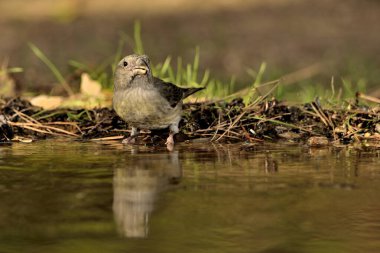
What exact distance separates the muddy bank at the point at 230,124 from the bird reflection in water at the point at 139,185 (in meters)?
0.83

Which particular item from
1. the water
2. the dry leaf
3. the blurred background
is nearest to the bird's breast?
the water

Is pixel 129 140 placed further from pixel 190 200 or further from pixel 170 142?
pixel 190 200

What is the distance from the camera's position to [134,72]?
6.83m

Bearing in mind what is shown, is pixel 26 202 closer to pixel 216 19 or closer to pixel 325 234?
pixel 325 234

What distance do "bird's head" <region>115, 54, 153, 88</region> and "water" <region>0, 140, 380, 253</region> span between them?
76 centimetres

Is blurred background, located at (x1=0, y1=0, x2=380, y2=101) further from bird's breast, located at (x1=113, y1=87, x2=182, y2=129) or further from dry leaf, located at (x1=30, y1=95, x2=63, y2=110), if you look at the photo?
bird's breast, located at (x1=113, y1=87, x2=182, y2=129)

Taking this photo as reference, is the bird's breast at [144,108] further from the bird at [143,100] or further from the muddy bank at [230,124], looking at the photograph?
the muddy bank at [230,124]

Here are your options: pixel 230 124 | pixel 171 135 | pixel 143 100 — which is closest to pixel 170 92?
pixel 143 100

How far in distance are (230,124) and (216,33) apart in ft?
42.0

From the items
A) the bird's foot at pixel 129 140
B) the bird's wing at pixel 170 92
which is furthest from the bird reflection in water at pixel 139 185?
the bird's wing at pixel 170 92

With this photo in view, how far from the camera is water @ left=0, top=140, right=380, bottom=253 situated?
11.7ft

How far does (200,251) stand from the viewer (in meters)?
3.40

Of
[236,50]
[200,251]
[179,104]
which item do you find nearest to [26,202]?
[200,251]

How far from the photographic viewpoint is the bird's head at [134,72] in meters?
6.82
